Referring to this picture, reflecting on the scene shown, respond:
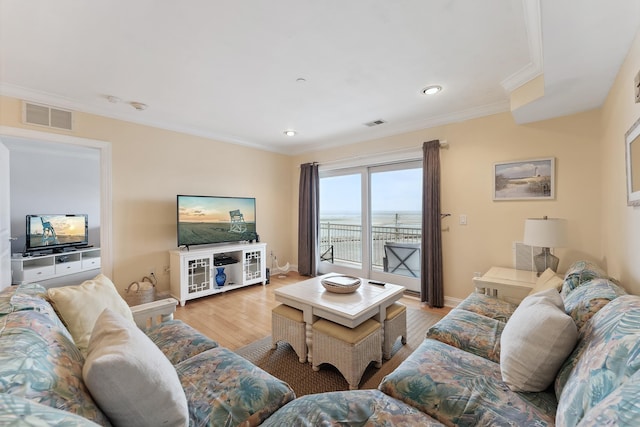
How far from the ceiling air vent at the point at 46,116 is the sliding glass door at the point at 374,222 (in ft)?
11.3

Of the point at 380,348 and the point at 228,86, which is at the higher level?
the point at 228,86

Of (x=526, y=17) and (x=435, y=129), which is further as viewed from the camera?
(x=435, y=129)

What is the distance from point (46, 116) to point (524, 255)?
5.26m

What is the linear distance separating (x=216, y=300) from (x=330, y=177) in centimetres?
271

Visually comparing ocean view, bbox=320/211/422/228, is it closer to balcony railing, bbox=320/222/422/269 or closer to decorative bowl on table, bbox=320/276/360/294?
balcony railing, bbox=320/222/422/269

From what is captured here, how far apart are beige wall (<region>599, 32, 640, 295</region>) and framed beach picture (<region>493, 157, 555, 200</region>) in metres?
0.39

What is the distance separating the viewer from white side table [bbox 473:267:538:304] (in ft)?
7.80

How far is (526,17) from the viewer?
5.41 ft

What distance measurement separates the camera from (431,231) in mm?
3404

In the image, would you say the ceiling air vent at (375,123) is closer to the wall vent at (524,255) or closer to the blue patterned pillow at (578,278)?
the wall vent at (524,255)

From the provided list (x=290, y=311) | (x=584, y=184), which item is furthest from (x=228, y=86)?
(x=584, y=184)

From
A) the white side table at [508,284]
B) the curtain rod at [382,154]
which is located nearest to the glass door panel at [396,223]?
the curtain rod at [382,154]

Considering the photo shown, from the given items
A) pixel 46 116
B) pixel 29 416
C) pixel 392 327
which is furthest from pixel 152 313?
pixel 46 116

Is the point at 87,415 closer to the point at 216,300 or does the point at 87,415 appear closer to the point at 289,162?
the point at 216,300
